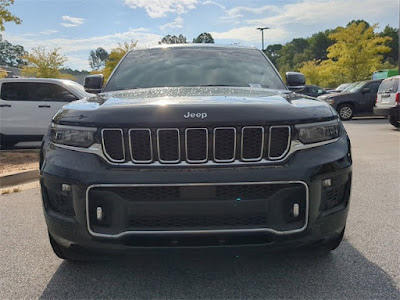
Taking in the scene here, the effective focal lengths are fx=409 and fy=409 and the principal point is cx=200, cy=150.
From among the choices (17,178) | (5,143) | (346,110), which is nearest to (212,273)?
(17,178)

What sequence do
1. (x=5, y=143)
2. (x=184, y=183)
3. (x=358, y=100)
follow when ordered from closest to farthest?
(x=184, y=183)
(x=5, y=143)
(x=358, y=100)

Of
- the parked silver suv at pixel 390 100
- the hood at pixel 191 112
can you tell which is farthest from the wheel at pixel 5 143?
the parked silver suv at pixel 390 100

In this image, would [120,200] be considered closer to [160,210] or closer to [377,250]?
[160,210]

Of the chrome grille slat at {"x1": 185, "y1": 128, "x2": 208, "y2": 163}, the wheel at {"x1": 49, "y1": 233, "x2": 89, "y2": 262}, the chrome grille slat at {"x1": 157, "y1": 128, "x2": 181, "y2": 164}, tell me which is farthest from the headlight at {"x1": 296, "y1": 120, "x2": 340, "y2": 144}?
the wheel at {"x1": 49, "y1": 233, "x2": 89, "y2": 262}

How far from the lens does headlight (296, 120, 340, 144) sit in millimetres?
2350

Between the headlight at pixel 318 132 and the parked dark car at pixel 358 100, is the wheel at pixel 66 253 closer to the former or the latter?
the headlight at pixel 318 132

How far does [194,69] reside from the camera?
3697 millimetres

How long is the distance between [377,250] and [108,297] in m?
2.04

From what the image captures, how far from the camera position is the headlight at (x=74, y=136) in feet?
7.62

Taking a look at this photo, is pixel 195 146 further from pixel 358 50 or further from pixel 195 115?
pixel 358 50

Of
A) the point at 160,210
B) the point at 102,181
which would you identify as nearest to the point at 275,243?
the point at 160,210

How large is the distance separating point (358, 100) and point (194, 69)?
45.8ft

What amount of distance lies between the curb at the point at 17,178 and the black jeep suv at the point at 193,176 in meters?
3.87

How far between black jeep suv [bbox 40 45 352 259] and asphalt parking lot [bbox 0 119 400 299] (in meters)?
0.22
